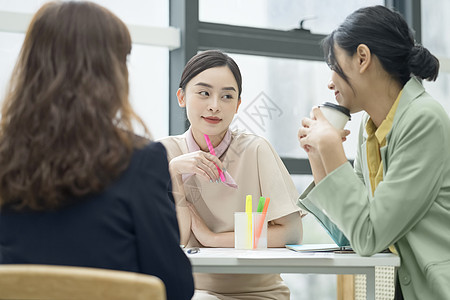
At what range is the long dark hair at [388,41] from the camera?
1640mm

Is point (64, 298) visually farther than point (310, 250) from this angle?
No

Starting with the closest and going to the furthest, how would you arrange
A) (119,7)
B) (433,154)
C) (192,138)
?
(433,154) < (192,138) < (119,7)

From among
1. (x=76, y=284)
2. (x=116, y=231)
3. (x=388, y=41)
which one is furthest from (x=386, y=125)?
(x=76, y=284)

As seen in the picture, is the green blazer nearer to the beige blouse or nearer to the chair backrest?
the beige blouse

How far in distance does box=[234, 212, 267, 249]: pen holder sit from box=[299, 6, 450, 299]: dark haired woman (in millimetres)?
147

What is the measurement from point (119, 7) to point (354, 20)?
1773 millimetres

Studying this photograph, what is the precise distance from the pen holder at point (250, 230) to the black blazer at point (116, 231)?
749mm

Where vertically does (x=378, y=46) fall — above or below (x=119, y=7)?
below

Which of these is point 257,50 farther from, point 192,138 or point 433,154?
point 433,154

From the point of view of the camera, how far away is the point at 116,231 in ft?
3.18

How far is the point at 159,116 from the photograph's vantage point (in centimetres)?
323

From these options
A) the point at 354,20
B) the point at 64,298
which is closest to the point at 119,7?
the point at 354,20

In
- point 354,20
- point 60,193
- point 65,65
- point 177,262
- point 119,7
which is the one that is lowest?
point 177,262

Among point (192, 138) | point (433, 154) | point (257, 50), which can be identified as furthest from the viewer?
point (257, 50)
